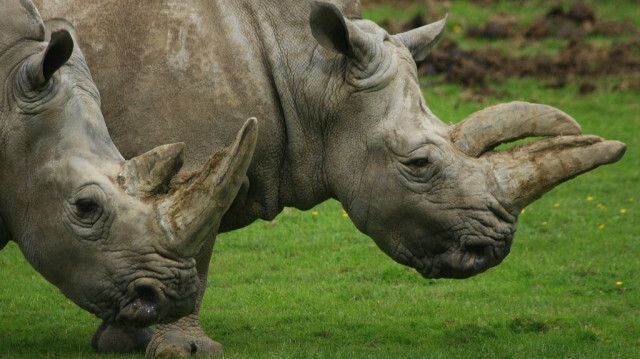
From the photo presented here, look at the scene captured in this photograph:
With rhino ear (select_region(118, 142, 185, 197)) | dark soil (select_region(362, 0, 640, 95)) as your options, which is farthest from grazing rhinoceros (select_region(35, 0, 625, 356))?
dark soil (select_region(362, 0, 640, 95))

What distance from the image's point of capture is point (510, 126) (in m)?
8.15

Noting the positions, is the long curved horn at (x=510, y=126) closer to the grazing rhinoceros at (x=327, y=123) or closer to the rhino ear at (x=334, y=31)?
the grazing rhinoceros at (x=327, y=123)

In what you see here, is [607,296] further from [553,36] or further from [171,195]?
[553,36]

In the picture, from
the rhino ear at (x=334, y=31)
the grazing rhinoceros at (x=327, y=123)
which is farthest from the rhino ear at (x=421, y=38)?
the rhino ear at (x=334, y=31)

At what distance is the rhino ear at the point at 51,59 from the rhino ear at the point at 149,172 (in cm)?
67

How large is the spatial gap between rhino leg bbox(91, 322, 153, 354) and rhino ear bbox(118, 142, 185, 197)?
6.08ft

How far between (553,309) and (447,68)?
8.41 meters

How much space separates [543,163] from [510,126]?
0.33m

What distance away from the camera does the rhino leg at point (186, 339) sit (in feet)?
27.3

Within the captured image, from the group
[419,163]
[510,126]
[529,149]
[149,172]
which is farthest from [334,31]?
[149,172]

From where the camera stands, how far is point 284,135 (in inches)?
343

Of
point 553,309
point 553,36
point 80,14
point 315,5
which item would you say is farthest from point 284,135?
point 553,36

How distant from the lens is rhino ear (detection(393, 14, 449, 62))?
915 cm

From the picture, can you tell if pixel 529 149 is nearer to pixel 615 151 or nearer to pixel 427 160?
pixel 615 151
